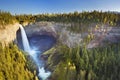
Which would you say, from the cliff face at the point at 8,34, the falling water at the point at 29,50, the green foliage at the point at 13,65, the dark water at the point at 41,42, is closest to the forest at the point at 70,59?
the green foliage at the point at 13,65

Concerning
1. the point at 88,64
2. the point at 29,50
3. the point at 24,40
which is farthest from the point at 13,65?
the point at 24,40

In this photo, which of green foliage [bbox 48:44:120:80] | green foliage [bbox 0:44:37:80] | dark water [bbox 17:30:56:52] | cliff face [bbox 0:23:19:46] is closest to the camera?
green foliage [bbox 0:44:37:80]

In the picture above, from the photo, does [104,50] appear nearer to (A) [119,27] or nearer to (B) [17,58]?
(A) [119,27]

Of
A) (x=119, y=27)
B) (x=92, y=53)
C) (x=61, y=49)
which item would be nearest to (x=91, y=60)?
(x=92, y=53)

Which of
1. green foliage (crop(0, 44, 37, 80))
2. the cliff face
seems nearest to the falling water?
the cliff face

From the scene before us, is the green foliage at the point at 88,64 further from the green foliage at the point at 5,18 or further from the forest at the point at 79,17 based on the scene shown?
the green foliage at the point at 5,18

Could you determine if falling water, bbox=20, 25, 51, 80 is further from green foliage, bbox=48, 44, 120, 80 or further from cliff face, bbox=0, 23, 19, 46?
green foliage, bbox=48, 44, 120, 80
